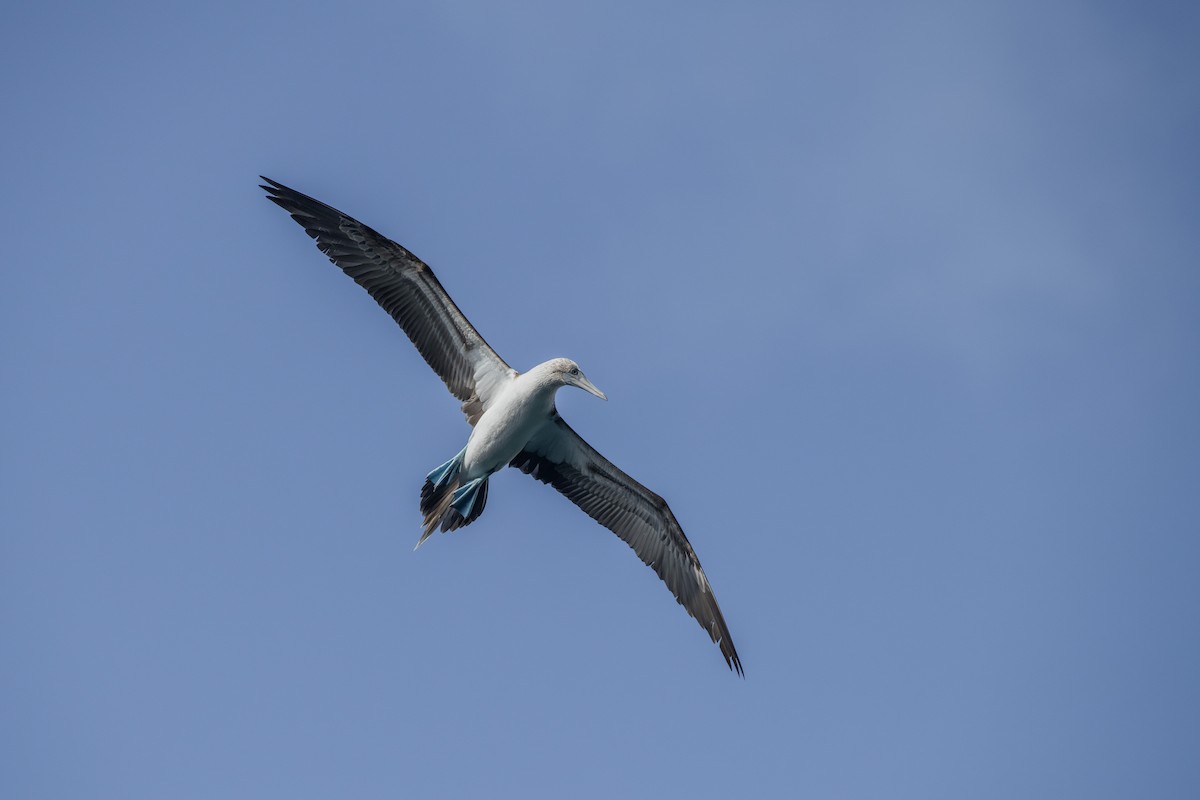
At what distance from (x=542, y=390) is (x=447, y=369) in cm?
155

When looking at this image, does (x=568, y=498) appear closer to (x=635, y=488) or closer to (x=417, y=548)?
(x=635, y=488)

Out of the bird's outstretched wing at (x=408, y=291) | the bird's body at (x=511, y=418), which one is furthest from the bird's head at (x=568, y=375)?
the bird's outstretched wing at (x=408, y=291)

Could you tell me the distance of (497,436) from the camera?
1647cm

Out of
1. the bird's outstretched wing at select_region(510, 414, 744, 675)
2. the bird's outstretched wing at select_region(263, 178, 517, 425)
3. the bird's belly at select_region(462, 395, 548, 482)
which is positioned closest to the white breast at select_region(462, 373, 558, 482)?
the bird's belly at select_region(462, 395, 548, 482)

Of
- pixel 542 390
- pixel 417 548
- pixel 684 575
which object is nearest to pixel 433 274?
pixel 542 390

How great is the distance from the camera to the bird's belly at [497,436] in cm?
1647

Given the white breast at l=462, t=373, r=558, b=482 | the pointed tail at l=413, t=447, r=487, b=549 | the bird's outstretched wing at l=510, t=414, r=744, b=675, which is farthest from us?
the bird's outstretched wing at l=510, t=414, r=744, b=675

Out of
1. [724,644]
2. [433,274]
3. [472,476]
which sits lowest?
[724,644]

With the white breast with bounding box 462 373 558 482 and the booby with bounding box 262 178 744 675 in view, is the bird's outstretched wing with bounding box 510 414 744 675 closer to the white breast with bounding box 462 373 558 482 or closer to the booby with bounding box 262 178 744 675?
the booby with bounding box 262 178 744 675

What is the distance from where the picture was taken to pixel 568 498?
1842 cm

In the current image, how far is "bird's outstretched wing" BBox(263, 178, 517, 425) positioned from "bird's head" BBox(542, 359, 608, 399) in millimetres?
772

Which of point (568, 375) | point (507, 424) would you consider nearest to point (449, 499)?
point (507, 424)

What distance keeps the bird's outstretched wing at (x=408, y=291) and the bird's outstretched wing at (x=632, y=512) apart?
53.3 inches

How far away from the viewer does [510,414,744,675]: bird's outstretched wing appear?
1797 cm
